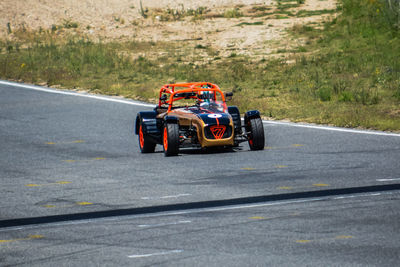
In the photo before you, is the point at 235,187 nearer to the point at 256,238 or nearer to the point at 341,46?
the point at 256,238

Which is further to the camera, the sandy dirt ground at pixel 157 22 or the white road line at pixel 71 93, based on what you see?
the sandy dirt ground at pixel 157 22

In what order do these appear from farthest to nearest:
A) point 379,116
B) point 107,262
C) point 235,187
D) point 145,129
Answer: point 379,116 → point 145,129 → point 235,187 → point 107,262

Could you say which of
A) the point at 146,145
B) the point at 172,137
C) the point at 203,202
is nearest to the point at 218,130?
the point at 172,137

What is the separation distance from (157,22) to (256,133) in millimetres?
35430

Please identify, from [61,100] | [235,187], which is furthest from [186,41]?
[235,187]

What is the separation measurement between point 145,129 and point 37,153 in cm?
243

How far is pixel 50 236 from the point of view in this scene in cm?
895

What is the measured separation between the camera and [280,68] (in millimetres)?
33281

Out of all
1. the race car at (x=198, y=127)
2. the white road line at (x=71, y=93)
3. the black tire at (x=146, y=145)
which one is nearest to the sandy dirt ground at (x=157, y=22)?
the white road line at (x=71, y=93)

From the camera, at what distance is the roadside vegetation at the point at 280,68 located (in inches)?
942

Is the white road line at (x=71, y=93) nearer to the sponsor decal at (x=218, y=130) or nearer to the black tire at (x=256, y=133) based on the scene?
the black tire at (x=256, y=133)

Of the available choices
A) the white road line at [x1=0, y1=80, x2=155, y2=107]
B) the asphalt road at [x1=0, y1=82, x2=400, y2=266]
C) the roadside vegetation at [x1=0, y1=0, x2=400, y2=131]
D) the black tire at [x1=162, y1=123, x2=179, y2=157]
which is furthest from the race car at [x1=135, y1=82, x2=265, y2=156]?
the white road line at [x1=0, y1=80, x2=155, y2=107]

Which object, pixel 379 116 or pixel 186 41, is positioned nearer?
pixel 379 116

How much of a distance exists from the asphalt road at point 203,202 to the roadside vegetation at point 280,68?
191 inches
